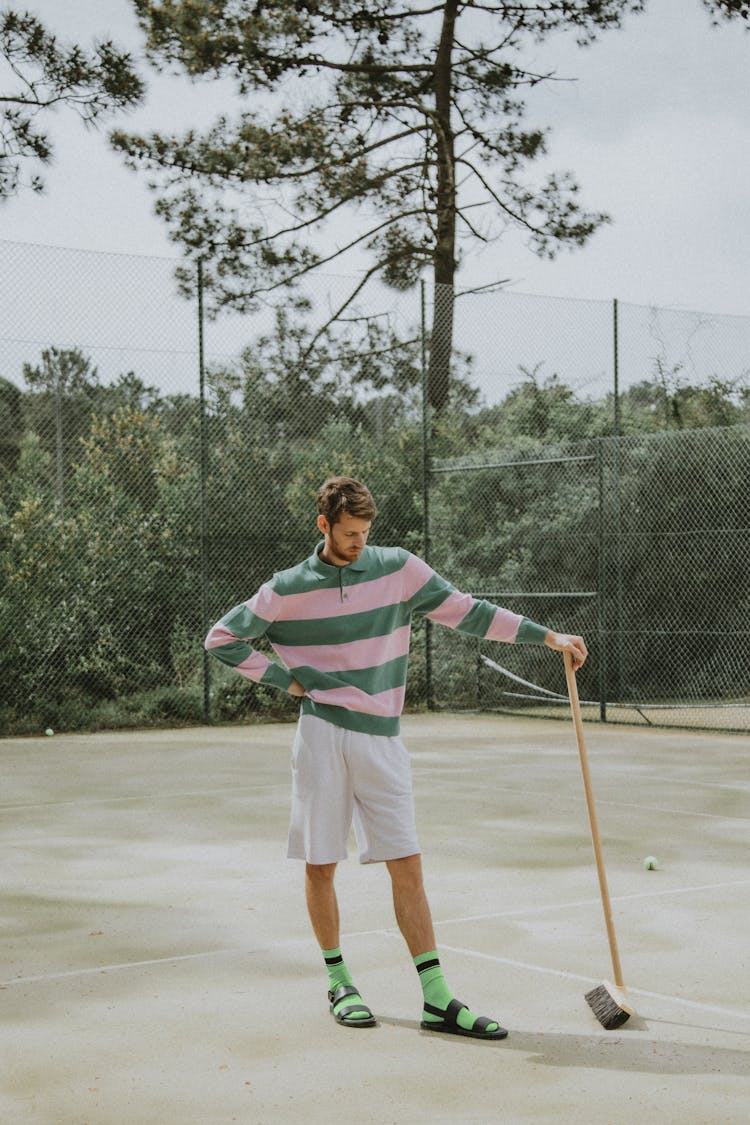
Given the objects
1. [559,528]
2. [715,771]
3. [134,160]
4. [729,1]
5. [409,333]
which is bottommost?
[715,771]

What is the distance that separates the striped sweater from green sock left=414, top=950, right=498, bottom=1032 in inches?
25.3

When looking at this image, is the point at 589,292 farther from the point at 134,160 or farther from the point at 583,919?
the point at 583,919

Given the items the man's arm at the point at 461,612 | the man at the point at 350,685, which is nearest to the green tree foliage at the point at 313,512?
the man's arm at the point at 461,612

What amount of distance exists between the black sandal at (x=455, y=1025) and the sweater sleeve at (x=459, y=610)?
3.41ft

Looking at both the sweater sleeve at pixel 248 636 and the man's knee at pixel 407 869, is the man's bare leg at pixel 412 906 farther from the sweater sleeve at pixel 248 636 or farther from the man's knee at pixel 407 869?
the sweater sleeve at pixel 248 636

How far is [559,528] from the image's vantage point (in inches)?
607

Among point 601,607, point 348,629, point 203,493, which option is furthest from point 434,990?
point 203,493

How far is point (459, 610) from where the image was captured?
462 cm

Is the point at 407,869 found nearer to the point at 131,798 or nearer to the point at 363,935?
the point at 363,935

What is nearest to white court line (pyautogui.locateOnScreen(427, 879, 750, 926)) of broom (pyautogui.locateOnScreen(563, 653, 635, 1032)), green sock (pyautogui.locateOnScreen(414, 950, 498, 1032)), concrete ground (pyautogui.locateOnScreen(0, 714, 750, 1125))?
concrete ground (pyautogui.locateOnScreen(0, 714, 750, 1125))

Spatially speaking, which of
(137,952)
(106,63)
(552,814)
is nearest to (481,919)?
(137,952)

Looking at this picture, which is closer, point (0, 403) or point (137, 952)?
point (137, 952)

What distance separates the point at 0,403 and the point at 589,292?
26.0 feet

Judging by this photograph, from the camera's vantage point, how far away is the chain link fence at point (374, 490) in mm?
13492
